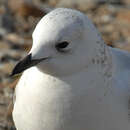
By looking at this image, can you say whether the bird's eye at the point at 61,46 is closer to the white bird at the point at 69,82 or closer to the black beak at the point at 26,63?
the white bird at the point at 69,82

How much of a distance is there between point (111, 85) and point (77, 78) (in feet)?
1.24

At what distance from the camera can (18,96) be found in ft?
14.9

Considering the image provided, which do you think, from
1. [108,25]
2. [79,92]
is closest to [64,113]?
[79,92]

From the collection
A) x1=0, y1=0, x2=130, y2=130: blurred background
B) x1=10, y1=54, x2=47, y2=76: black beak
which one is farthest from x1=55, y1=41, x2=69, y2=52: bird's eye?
x1=0, y1=0, x2=130, y2=130: blurred background

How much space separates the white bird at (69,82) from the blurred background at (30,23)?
6.56 ft

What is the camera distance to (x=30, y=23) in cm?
832

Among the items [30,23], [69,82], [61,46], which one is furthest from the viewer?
[30,23]

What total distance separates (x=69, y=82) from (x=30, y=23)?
13.8ft

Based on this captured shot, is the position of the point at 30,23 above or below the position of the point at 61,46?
below

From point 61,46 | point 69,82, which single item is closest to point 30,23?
point 69,82

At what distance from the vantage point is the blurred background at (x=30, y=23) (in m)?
7.07

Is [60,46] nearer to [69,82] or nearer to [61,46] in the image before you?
[61,46]

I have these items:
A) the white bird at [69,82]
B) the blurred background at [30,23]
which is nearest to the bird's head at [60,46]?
the white bird at [69,82]

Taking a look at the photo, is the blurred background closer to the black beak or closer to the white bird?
the white bird
